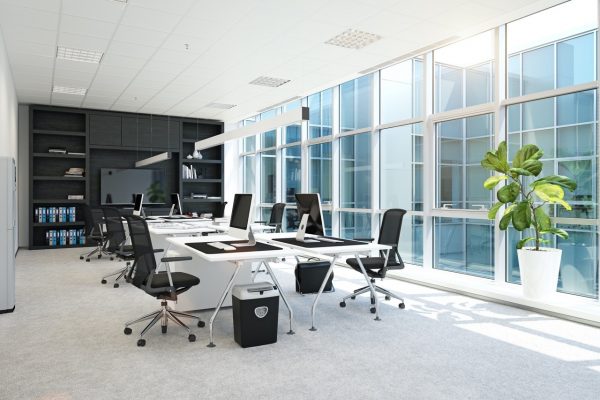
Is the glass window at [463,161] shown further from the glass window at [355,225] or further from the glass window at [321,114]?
the glass window at [321,114]

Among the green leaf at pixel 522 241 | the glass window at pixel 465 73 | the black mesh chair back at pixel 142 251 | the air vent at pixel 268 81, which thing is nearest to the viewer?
the black mesh chair back at pixel 142 251

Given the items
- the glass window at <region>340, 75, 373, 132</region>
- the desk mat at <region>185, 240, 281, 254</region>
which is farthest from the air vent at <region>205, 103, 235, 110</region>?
the desk mat at <region>185, 240, 281, 254</region>

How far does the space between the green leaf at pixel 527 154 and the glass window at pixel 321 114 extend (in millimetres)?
4405

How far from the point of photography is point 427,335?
407cm

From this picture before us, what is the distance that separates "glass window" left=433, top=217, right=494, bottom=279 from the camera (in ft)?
19.6

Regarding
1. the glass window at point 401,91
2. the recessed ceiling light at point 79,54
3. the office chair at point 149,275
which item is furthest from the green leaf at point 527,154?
the recessed ceiling light at point 79,54

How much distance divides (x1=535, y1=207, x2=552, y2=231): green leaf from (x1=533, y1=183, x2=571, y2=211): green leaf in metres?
0.23

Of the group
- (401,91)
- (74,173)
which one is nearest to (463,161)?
(401,91)

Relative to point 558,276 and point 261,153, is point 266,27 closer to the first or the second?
point 558,276

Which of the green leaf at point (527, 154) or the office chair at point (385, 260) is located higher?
the green leaf at point (527, 154)

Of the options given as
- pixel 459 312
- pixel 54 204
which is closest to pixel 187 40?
pixel 459 312

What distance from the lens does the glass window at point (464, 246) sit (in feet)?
19.6

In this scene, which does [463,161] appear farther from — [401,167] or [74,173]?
[74,173]

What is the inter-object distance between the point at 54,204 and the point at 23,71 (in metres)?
3.81
